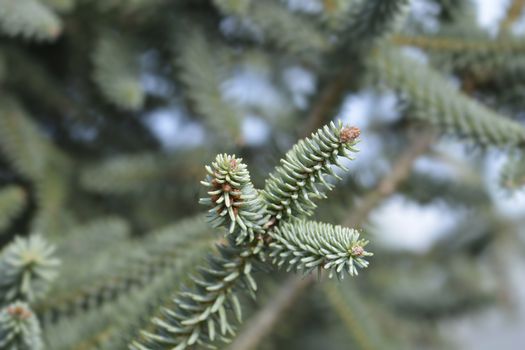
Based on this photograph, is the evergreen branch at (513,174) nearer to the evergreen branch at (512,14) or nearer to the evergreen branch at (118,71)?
the evergreen branch at (512,14)

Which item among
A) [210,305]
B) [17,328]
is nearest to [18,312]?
[17,328]

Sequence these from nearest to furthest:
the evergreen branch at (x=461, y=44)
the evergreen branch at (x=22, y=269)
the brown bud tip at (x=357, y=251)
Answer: the brown bud tip at (x=357, y=251) → the evergreen branch at (x=22, y=269) → the evergreen branch at (x=461, y=44)

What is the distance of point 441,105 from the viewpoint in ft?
1.52

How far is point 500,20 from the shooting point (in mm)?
540

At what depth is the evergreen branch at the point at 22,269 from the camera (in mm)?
377

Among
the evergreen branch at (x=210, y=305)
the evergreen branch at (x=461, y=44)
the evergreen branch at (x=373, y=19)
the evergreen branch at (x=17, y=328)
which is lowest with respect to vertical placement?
the evergreen branch at (x=17, y=328)

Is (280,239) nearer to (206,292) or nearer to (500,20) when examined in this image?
(206,292)

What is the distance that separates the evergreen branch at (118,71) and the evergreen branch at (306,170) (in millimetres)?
267

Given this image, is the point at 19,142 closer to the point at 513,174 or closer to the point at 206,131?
the point at 206,131

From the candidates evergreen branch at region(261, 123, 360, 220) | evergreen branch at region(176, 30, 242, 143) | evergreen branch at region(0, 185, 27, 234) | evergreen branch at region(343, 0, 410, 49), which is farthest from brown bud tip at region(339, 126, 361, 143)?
evergreen branch at region(0, 185, 27, 234)

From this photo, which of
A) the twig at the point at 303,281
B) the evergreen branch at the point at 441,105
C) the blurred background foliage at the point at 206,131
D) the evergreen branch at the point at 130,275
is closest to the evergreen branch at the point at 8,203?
the blurred background foliage at the point at 206,131

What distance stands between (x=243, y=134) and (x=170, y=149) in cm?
14

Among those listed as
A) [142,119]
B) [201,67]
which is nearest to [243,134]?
[201,67]

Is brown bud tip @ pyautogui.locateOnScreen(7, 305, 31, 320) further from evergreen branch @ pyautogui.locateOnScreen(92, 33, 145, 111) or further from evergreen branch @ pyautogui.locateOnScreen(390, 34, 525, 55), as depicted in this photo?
evergreen branch @ pyautogui.locateOnScreen(390, 34, 525, 55)
